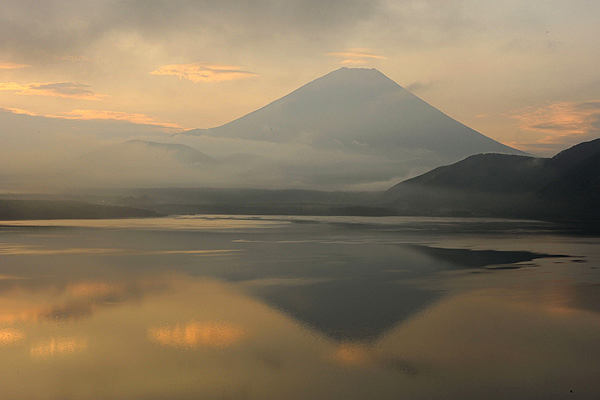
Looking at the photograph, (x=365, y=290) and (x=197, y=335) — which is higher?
(x=365, y=290)

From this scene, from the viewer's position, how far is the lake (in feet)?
41.7

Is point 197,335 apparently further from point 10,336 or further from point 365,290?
point 365,290

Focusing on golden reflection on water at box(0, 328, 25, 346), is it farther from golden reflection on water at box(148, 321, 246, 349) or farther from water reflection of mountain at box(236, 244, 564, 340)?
water reflection of mountain at box(236, 244, 564, 340)

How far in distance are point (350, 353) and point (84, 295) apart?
13049mm

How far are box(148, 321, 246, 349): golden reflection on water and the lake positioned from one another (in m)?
0.08

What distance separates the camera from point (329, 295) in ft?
80.0

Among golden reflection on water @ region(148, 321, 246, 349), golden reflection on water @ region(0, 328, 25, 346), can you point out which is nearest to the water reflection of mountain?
golden reflection on water @ region(148, 321, 246, 349)

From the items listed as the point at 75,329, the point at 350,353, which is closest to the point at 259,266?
the point at 75,329

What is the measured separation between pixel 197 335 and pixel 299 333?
9.46ft

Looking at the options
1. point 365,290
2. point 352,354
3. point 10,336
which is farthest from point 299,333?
point 365,290

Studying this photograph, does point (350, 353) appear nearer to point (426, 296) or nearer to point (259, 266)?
point (426, 296)

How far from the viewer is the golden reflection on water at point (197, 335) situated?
1602cm

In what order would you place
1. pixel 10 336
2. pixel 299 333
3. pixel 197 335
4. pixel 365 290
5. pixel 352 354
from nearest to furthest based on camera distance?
1. pixel 352 354
2. pixel 10 336
3. pixel 197 335
4. pixel 299 333
5. pixel 365 290

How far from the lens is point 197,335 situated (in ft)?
55.6
